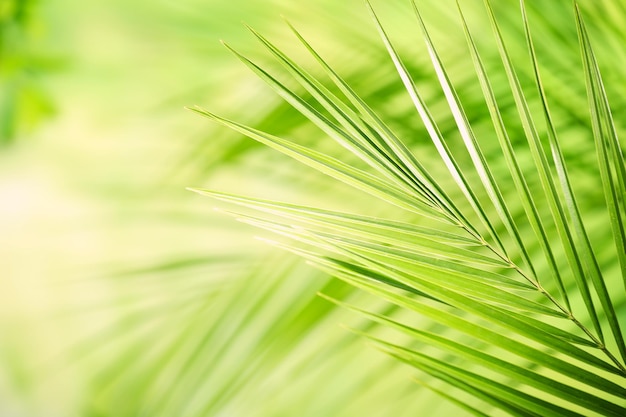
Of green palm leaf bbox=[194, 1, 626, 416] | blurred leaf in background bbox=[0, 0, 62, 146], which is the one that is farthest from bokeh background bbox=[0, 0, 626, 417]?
green palm leaf bbox=[194, 1, 626, 416]

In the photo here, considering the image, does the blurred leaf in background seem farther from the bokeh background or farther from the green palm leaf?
the green palm leaf

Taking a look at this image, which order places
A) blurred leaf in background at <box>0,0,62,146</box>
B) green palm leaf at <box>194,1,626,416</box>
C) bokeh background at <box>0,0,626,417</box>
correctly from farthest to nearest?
blurred leaf in background at <box>0,0,62,146</box>, bokeh background at <box>0,0,626,417</box>, green palm leaf at <box>194,1,626,416</box>

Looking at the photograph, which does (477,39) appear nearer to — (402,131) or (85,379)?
(402,131)

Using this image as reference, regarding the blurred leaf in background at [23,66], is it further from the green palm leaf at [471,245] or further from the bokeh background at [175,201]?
the green palm leaf at [471,245]

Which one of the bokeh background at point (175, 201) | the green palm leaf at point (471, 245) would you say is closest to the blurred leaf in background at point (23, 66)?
the bokeh background at point (175, 201)

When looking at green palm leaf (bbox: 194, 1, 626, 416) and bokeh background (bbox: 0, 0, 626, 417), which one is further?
bokeh background (bbox: 0, 0, 626, 417)

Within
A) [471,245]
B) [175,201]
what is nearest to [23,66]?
Answer: [175,201]

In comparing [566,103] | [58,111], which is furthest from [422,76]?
[58,111]

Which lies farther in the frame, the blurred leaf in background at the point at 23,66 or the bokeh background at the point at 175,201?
the blurred leaf in background at the point at 23,66
